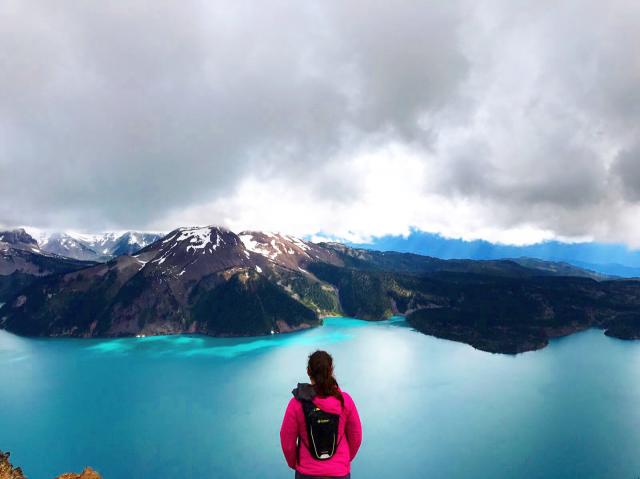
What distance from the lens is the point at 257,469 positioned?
196ft

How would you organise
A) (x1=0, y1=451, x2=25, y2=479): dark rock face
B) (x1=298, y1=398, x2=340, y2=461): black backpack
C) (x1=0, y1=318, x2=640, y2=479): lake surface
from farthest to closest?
(x1=0, y1=318, x2=640, y2=479): lake surface → (x1=0, y1=451, x2=25, y2=479): dark rock face → (x1=298, y1=398, x2=340, y2=461): black backpack

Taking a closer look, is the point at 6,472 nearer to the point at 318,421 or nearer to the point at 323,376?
the point at 318,421

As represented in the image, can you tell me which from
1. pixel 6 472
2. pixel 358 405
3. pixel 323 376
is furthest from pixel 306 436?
pixel 358 405

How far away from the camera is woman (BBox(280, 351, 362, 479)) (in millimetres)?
7027

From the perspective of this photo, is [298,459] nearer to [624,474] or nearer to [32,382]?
[624,474]

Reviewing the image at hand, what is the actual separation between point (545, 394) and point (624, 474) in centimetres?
3663

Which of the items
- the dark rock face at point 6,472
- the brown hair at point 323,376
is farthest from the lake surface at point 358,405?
the brown hair at point 323,376

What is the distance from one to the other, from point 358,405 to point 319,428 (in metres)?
87.8

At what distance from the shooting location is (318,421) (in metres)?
7.03

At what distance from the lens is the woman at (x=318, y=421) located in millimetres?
7027

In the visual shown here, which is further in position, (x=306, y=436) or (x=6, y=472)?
(x=6, y=472)

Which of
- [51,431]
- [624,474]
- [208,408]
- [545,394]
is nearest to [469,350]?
[545,394]

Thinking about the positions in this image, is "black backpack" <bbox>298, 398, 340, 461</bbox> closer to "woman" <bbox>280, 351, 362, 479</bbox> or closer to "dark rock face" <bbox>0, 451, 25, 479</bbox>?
"woman" <bbox>280, 351, 362, 479</bbox>

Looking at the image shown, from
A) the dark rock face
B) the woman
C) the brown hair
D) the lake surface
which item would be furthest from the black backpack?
the lake surface
